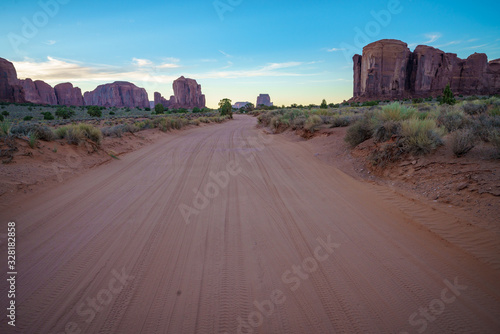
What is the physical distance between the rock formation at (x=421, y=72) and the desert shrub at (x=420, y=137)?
82.7m

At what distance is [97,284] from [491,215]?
19.3 feet

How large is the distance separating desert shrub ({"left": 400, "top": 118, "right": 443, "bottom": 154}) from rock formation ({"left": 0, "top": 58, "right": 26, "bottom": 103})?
98708 mm

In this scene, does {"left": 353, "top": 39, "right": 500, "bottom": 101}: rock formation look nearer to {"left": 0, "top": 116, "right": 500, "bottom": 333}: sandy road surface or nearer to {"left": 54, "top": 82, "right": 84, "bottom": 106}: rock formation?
{"left": 0, "top": 116, "right": 500, "bottom": 333}: sandy road surface

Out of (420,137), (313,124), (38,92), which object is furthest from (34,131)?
(38,92)

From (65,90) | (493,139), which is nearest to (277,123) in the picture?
(493,139)

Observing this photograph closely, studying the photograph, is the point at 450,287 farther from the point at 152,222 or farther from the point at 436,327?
the point at 152,222

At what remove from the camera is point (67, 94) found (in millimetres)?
109562

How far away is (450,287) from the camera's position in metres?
2.81

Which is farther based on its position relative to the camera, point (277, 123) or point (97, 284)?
point (277, 123)

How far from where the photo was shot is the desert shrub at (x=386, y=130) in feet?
25.1

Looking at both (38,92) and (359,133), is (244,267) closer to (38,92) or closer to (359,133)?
(359,133)

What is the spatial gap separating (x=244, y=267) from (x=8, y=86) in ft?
335

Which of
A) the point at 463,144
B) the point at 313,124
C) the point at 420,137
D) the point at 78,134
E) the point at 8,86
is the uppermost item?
the point at 8,86

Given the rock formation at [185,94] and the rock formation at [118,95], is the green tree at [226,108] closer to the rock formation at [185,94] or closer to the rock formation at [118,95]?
the rock formation at [185,94]
